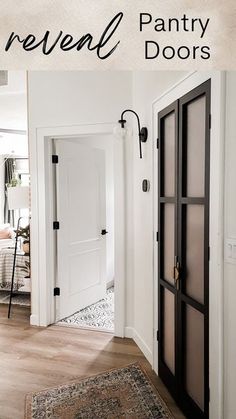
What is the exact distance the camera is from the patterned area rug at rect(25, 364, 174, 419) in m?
2.31

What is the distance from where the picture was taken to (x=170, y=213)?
2543 mm

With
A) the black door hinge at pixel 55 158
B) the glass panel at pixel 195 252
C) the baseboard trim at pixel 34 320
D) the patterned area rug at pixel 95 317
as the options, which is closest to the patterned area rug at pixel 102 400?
the glass panel at pixel 195 252

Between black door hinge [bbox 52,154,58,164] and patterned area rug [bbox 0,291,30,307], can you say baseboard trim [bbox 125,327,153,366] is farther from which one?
black door hinge [bbox 52,154,58,164]

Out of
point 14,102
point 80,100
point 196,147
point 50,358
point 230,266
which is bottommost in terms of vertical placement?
point 50,358

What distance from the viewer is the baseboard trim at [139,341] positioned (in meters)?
3.04

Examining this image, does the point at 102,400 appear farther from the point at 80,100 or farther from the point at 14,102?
the point at 14,102

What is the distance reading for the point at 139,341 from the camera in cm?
333

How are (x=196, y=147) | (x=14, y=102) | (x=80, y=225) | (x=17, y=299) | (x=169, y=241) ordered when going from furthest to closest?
1. (x=14, y=102)
2. (x=17, y=299)
3. (x=80, y=225)
4. (x=169, y=241)
5. (x=196, y=147)

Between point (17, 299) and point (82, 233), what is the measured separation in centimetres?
138

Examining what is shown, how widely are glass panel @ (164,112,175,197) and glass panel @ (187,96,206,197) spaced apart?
0.27 m

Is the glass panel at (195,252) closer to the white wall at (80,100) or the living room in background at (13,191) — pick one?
the white wall at (80,100)

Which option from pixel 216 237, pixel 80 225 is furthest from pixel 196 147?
pixel 80 225

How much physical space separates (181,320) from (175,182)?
2.97 feet

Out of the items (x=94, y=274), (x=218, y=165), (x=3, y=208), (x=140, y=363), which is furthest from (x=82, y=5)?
(x=3, y=208)
